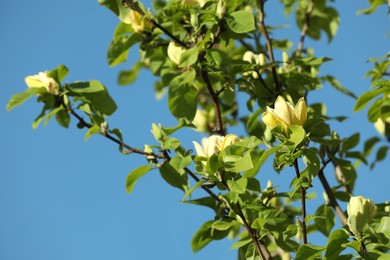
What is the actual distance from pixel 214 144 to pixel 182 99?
424 millimetres

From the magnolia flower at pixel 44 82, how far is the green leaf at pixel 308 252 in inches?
35.7

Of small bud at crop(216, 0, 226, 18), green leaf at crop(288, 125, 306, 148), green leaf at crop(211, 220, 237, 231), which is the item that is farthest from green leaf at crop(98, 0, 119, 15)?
green leaf at crop(288, 125, 306, 148)

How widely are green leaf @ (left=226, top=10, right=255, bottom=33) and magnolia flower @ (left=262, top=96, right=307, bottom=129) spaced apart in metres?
0.39

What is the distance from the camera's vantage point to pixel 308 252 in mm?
1410

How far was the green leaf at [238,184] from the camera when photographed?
1518 millimetres

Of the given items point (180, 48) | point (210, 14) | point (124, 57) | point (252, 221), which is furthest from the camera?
point (124, 57)

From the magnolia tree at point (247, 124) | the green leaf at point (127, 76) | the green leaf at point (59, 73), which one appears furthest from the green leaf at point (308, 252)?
the green leaf at point (127, 76)

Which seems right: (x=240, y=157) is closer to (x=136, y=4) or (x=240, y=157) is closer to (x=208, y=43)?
(x=208, y=43)

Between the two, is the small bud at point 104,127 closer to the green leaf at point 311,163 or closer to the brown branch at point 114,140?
the brown branch at point 114,140

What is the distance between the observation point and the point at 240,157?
1.50 m

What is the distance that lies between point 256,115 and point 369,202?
0.63 meters

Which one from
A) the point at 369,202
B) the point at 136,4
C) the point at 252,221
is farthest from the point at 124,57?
the point at 369,202

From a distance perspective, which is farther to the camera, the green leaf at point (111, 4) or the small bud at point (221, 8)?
the green leaf at point (111, 4)

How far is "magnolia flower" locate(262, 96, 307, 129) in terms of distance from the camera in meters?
1.43
